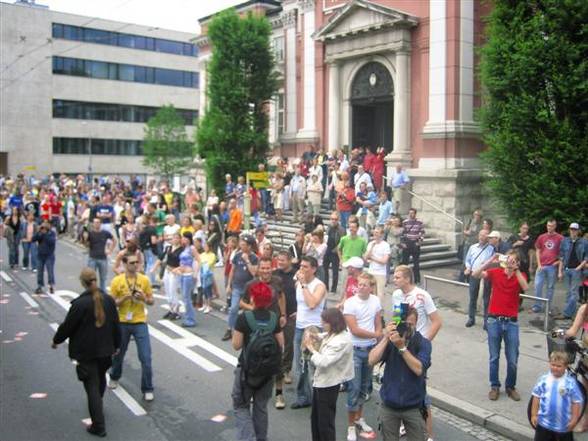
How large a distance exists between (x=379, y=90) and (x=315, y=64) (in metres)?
3.37

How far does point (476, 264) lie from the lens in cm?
1137

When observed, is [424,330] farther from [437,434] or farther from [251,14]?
[251,14]

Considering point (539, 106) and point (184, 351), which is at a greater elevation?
point (539, 106)

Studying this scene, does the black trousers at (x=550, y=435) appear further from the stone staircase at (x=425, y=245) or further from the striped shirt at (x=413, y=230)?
the stone staircase at (x=425, y=245)

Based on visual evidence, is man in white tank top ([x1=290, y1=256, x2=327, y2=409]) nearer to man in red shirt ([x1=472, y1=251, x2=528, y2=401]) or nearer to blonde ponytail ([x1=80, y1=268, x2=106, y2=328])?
man in red shirt ([x1=472, y1=251, x2=528, y2=401])

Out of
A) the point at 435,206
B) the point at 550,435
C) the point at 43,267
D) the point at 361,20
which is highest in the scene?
the point at 361,20

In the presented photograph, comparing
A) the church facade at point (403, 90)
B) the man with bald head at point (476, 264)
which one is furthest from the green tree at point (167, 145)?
the man with bald head at point (476, 264)

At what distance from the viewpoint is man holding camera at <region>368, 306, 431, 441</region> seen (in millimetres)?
5430

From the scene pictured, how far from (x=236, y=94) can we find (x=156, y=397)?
19.7 meters

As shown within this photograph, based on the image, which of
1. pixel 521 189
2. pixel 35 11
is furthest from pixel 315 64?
pixel 35 11

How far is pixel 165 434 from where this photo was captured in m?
6.97

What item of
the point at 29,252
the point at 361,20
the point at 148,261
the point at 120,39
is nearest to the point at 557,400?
the point at 148,261

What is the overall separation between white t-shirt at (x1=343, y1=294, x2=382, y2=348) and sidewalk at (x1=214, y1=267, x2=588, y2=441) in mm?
1643

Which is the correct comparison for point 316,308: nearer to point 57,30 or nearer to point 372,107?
point 372,107
